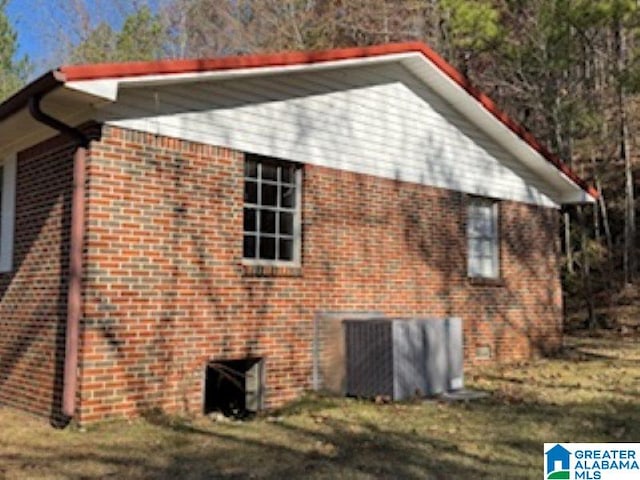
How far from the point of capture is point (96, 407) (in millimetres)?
7410

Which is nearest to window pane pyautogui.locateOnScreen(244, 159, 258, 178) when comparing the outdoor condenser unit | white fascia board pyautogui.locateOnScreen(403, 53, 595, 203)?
the outdoor condenser unit

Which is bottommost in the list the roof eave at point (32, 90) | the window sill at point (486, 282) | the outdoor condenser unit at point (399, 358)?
the outdoor condenser unit at point (399, 358)

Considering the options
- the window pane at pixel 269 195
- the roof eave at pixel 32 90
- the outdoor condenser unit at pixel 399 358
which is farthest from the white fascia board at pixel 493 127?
the roof eave at pixel 32 90

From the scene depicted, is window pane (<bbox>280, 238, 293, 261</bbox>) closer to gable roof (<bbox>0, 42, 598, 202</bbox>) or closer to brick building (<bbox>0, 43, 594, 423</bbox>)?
brick building (<bbox>0, 43, 594, 423</bbox>)

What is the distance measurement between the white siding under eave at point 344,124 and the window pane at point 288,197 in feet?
1.42

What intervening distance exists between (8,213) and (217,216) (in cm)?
283

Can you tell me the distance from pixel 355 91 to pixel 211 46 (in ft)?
61.8

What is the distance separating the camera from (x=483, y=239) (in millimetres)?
13180

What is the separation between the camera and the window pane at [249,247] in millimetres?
9141

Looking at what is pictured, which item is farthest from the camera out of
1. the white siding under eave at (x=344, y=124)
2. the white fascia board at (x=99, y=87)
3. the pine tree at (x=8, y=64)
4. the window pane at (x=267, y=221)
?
the pine tree at (x=8, y=64)

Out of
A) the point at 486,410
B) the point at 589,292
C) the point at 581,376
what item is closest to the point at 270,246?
the point at 486,410

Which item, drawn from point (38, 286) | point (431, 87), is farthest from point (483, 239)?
point (38, 286)

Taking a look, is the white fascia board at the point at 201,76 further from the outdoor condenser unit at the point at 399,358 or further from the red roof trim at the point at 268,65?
the outdoor condenser unit at the point at 399,358

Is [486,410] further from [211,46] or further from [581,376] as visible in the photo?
[211,46]
